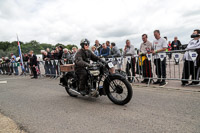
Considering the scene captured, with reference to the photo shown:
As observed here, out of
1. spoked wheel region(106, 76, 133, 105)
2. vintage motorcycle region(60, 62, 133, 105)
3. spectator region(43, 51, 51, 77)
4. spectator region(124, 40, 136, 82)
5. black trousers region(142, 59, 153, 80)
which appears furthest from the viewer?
spectator region(43, 51, 51, 77)

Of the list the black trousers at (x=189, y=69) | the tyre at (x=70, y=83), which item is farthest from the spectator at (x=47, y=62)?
the black trousers at (x=189, y=69)

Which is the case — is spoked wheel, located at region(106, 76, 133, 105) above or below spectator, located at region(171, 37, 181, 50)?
below

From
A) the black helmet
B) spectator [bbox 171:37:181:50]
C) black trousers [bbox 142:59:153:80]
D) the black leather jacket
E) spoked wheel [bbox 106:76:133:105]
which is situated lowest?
spoked wheel [bbox 106:76:133:105]

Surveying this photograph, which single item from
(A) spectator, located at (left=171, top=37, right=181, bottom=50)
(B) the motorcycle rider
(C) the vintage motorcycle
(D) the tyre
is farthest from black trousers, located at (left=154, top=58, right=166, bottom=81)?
(A) spectator, located at (left=171, top=37, right=181, bottom=50)

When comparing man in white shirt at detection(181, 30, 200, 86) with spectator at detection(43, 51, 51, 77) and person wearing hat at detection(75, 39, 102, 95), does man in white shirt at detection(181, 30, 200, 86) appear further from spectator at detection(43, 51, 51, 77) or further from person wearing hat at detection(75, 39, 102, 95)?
spectator at detection(43, 51, 51, 77)

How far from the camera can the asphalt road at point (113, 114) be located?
2826 millimetres

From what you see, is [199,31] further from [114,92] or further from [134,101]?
[114,92]

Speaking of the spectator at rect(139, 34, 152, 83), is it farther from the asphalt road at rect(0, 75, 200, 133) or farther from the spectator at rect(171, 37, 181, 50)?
the spectator at rect(171, 37, 181, 50)

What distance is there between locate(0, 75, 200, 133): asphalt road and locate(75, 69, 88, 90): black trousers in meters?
0.49

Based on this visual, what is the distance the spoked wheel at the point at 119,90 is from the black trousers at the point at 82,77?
76 centimetres

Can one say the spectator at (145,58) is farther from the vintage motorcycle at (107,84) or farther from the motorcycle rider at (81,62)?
the motorcycle rider at (81,62)

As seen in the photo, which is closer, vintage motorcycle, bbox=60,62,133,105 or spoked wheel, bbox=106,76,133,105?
spoked wheel, bbox=106,76,133,105

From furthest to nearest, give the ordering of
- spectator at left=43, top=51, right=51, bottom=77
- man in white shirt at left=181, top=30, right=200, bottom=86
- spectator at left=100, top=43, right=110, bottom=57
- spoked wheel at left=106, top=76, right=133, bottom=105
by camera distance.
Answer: spectator at left=43, top=51, right=51, bottom=77, spectator at left=100, top=43, right=110, bottom=57, man in white shirt at left=181, top=30, right=200, bottom=86, spoked wheel at left=106, top=76, right=133, bottom=105

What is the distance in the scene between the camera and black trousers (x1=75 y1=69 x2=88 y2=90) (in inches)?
176
